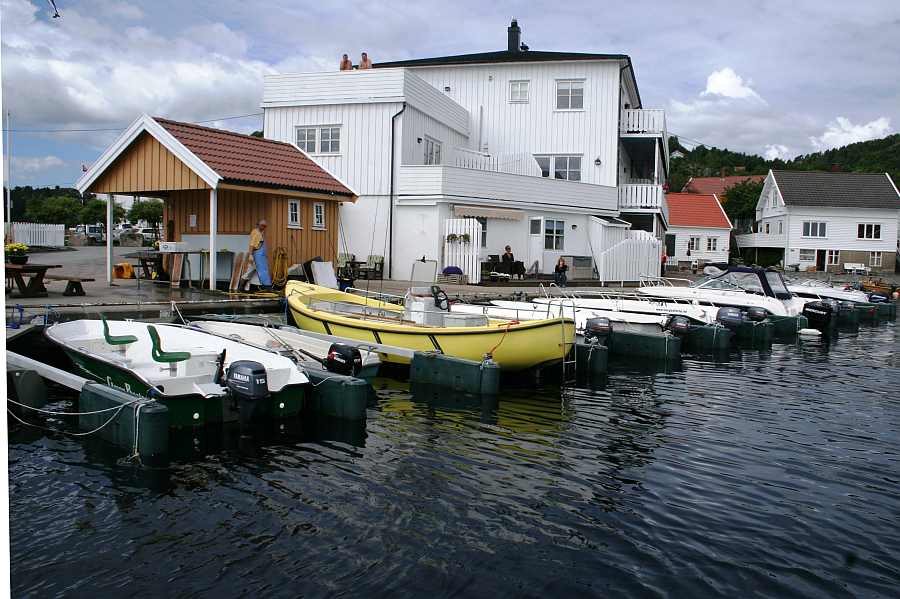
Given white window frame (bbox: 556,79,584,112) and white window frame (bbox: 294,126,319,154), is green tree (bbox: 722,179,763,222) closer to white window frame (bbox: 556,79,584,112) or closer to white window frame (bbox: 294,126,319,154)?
white window frame (bbox: 556,79,584,112)

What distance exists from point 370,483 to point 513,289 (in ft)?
59.1

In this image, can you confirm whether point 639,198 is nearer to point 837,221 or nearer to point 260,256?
point 260,256

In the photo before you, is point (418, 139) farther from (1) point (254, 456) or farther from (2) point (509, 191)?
(1) point (254, 456)

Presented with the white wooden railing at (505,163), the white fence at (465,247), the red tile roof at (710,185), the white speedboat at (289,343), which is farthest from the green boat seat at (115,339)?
the red tile roof at (710,185)

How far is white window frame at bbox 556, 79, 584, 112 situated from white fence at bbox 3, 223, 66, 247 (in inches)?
1271

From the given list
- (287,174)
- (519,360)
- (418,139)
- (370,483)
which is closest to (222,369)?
(370,483)

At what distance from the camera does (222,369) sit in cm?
1032

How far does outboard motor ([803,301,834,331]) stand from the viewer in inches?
952

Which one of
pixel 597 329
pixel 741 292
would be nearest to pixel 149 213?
pixel 741 292

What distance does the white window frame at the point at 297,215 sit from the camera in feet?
73.6

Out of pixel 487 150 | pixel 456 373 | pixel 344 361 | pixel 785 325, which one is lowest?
pixel 456 373

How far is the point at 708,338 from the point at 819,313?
656 centimetres

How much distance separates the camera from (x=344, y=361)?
1220 centimetres

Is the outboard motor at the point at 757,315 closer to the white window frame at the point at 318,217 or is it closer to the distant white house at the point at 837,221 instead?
the white window frame at the point at 318,217
